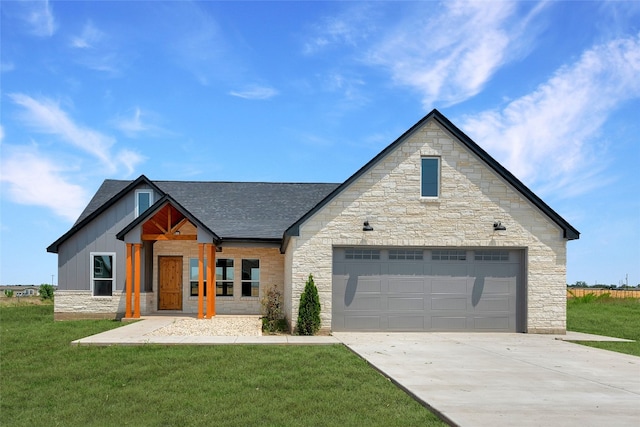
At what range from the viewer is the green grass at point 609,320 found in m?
14.9

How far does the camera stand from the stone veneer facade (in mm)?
15914

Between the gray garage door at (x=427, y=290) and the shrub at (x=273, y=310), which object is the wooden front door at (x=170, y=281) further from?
the gray garage door at (x=427, y=290)

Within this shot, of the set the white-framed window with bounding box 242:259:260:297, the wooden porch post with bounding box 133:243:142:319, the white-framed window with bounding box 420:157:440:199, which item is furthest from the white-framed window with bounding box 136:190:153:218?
the white-framed window with bounding box 420:157:440:199

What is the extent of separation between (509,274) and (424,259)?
2645 millimetres

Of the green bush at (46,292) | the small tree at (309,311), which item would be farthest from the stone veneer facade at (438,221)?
the green bush at (46,292)

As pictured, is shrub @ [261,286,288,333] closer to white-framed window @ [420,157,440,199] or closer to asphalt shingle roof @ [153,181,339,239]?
asphalt shingle roof @ [153,181,339,239]

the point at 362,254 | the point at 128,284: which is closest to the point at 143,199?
the point at 128,284

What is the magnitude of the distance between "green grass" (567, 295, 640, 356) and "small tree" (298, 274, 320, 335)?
Answer: 742 cm

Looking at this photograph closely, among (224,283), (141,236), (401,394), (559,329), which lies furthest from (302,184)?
(401,394)

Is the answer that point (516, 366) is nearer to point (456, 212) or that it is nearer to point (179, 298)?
point (456, 212)

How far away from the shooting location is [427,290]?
16531 mm

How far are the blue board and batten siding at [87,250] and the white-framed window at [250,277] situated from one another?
3893mm

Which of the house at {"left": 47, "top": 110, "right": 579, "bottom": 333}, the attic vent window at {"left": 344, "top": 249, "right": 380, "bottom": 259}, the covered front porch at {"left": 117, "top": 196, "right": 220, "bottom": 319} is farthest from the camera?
the covered front porch at {"left": 117, "top": 196, "right": 220, "bottom": 319}

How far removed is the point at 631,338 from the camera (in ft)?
55.9
